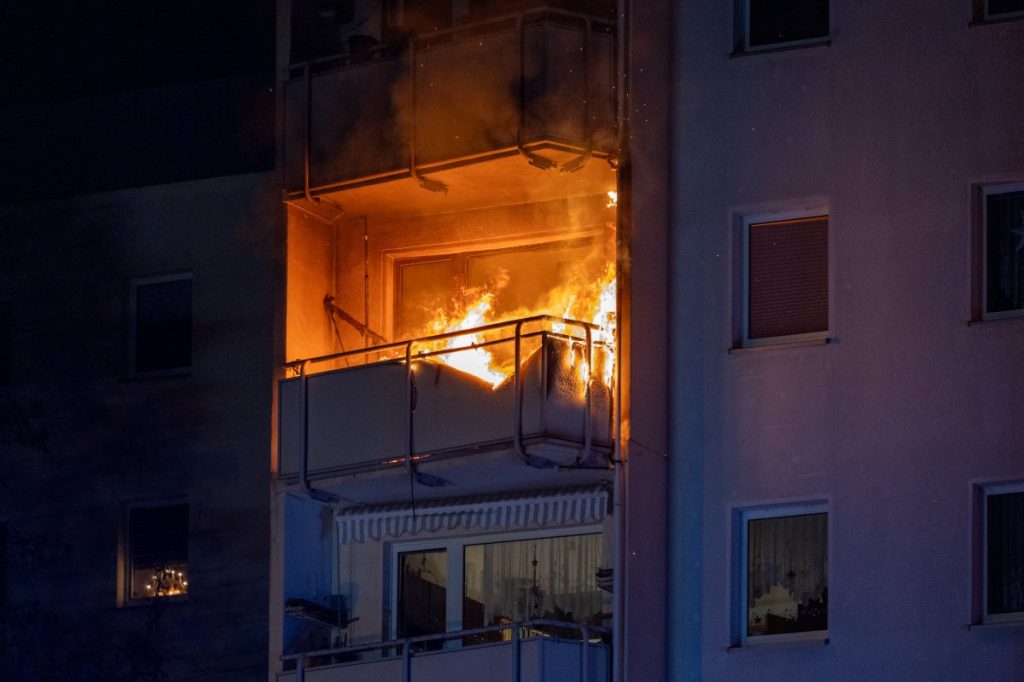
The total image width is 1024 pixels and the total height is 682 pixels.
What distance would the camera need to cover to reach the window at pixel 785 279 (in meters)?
23.3

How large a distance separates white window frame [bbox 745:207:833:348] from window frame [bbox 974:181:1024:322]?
1341 millimetres

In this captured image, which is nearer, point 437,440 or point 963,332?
point 963,332

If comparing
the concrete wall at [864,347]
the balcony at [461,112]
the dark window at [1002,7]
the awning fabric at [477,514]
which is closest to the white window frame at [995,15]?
the dark window at [1002,7]

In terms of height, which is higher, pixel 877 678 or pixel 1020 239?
pixel 1020 239

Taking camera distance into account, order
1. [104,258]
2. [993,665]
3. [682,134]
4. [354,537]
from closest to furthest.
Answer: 1. [993,665]
2. [682,134]
3. [354,537]
4. [104,258]

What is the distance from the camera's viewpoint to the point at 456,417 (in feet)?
80.0

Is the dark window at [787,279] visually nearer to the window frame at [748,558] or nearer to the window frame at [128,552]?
the window frame at [748,558]

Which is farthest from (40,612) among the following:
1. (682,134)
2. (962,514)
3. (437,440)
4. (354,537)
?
(962,514)

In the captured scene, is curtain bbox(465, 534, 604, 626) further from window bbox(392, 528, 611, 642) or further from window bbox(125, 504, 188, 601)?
window bbox(125, 504, 188, 601)

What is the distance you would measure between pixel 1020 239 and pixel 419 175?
6.05m

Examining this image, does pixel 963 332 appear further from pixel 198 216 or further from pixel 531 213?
pixel 198 216

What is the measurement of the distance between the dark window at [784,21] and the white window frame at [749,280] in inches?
65.6

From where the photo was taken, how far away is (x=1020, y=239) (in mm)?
22703

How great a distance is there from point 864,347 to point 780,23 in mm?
3397
